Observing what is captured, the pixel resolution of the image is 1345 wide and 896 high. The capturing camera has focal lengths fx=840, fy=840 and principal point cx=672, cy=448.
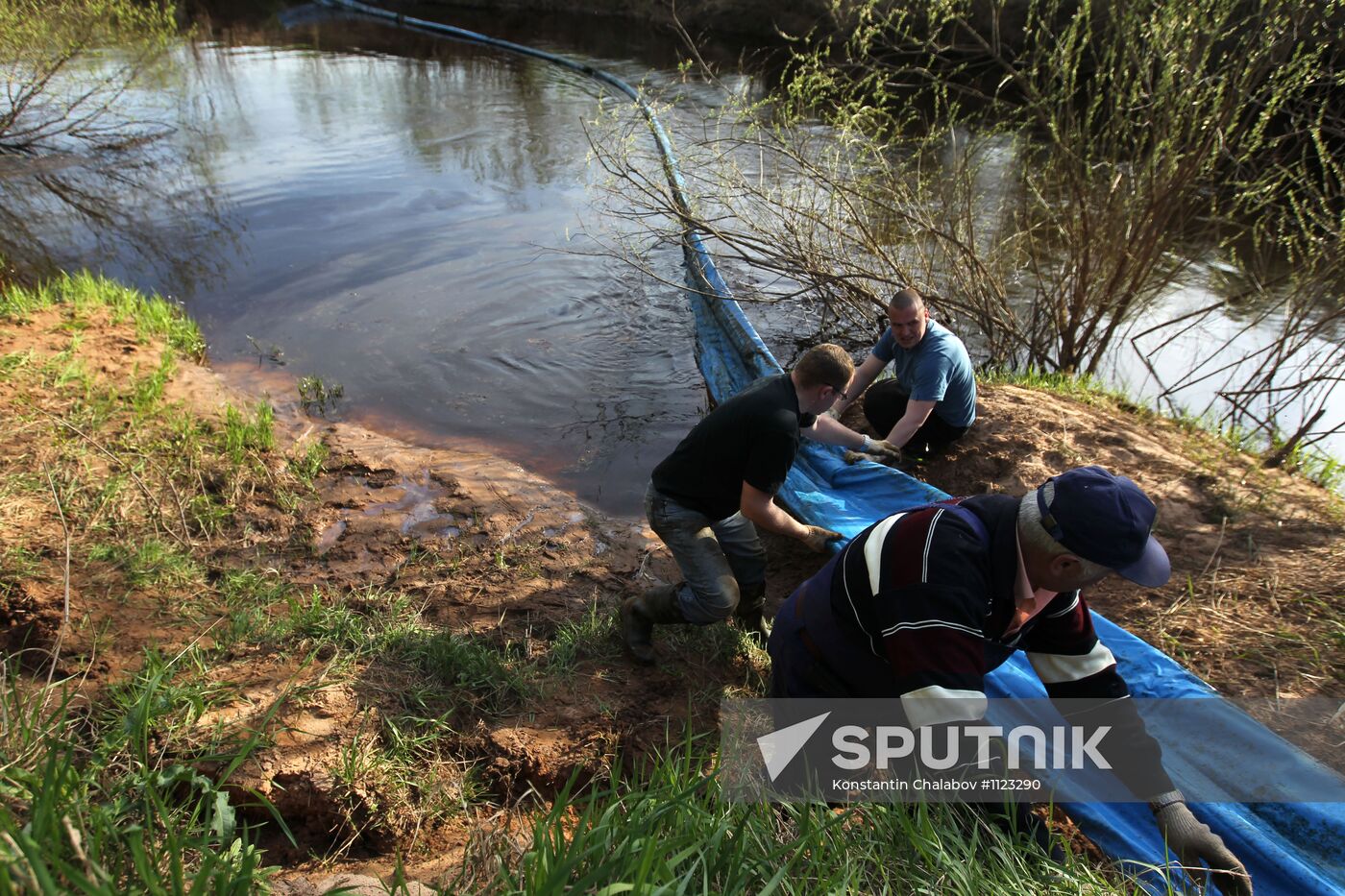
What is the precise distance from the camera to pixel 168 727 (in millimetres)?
2773

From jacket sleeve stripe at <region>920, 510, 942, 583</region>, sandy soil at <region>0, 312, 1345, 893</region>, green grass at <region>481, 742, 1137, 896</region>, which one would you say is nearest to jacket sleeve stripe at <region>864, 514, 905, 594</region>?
jacket sleeve stripe at <region>920, 510, 942, 583</region>

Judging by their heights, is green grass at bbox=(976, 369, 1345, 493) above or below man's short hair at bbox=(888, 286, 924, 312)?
below

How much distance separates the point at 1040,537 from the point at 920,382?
8.99ft

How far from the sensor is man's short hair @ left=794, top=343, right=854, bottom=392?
10.8 ft

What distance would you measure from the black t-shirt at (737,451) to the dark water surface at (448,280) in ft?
7.05

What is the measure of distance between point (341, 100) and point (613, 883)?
662 inches

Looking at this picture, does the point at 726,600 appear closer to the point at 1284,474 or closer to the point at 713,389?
the point at 713,389

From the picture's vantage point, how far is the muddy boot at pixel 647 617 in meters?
3.71

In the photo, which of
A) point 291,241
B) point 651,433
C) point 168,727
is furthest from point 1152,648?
point 291,241

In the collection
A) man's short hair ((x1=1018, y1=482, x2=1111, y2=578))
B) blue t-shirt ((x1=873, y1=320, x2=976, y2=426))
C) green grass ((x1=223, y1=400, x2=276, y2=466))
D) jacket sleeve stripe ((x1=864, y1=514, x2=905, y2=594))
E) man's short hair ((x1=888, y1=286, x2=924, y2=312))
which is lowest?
green grass ((x1=223, y1=400, x2=276, y2=466))

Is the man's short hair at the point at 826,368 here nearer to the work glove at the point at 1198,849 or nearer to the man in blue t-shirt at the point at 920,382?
the man in blue t-shirt at the point at 920,382

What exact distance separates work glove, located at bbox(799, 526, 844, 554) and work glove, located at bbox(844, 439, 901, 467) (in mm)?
875

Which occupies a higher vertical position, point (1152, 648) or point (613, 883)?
point (613, 883)

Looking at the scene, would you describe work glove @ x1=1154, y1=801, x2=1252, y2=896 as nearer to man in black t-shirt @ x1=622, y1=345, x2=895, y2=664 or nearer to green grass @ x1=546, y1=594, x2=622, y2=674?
man in black t-shirt @ x1=622, y1=345, x2=895, y2=664
